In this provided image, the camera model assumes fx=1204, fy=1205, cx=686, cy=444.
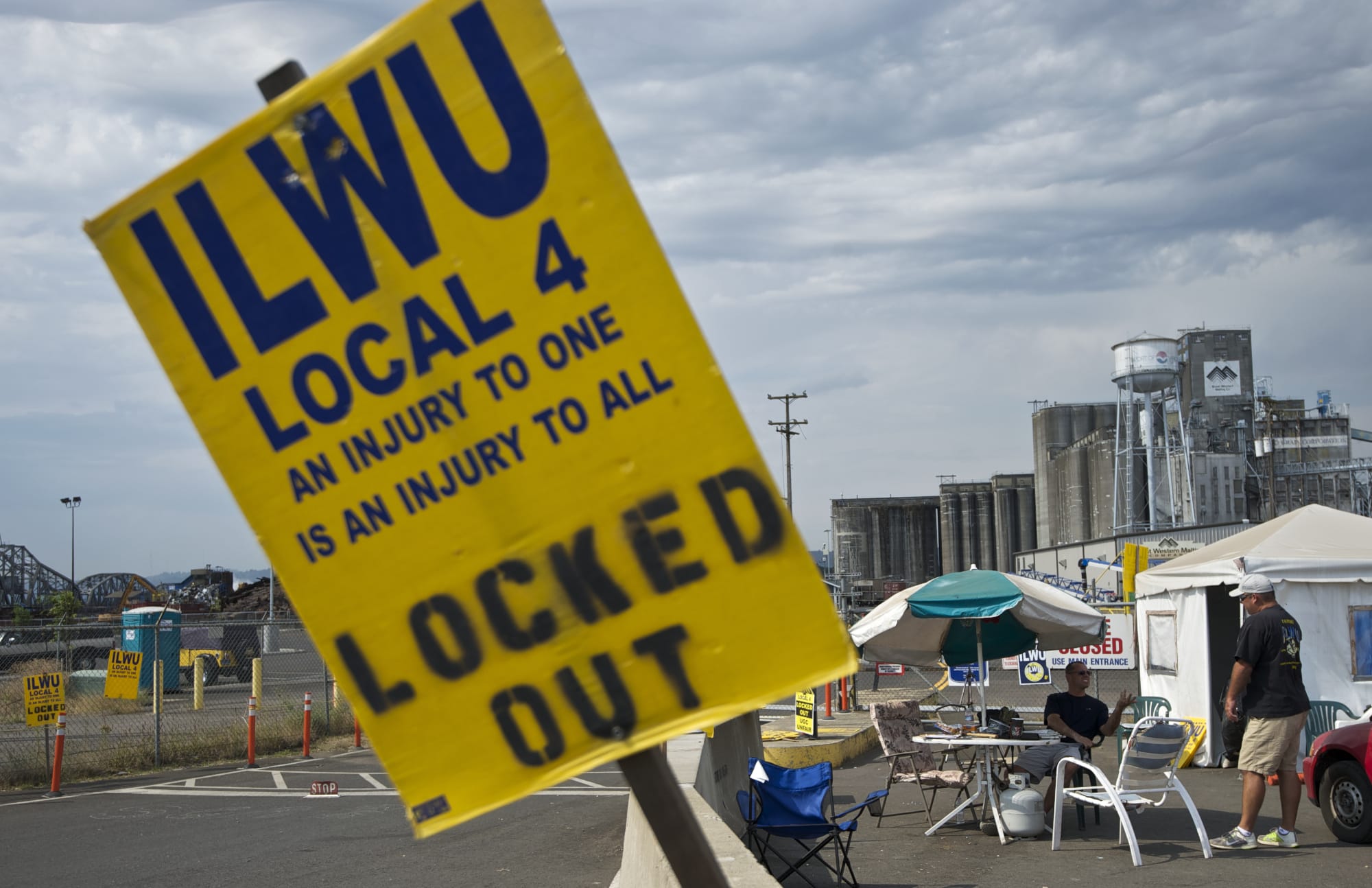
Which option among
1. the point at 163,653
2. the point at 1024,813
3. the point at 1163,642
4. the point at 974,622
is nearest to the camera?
the point at 1024,813

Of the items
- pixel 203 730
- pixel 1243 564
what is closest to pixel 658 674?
pixel 1243 564

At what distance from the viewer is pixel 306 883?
8.97 m

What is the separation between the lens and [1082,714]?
11312 mm

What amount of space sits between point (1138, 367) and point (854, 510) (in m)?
38.5

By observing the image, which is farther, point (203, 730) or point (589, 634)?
point (203, 730)

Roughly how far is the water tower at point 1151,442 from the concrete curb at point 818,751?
153 ft

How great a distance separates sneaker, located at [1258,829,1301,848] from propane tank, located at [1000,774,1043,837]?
1751 mm

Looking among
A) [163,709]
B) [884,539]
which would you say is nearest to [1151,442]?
[884,539]

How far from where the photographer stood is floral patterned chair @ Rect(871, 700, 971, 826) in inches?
446

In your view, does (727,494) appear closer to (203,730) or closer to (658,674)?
(658,674)

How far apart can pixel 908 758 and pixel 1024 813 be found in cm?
171

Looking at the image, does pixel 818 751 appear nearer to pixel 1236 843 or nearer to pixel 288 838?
pixel 1236 843

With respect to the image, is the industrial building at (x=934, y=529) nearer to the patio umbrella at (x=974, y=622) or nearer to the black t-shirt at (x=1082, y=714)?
the patio umbrella at (x=974, y=622)

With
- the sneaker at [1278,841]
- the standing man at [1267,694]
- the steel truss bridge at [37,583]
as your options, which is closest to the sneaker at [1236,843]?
the sneaker at [1278,841]
